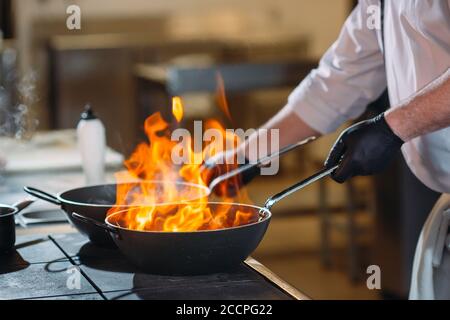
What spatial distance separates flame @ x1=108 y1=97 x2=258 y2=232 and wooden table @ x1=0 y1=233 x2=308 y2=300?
90 millimetres

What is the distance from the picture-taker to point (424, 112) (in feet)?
5.70

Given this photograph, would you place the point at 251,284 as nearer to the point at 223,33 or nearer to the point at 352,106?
the point at 352,106

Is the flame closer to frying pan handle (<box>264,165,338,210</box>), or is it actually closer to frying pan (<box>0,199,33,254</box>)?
frying pan handle (<box>264,165,338,210</box>)

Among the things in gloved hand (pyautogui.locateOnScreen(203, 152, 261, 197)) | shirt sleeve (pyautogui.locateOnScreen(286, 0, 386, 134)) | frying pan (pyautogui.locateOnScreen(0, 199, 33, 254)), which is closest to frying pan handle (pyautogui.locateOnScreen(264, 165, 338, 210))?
gloved hand (pyautogui.locateOnScreen(203, 152, 261, 197))

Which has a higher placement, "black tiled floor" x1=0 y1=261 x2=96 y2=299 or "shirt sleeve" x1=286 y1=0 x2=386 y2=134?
"shirt sleeve" x1=286 y1=0 x2=386 y2=134

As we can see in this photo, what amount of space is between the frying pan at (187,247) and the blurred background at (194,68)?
3310 millimetres

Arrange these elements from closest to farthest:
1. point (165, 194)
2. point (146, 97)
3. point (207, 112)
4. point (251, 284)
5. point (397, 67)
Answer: point (251, 284) → point (165, 194) → point (397, 67) → point (146, 97) → point (207, 112)

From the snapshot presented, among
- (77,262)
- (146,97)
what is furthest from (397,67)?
(146,97)

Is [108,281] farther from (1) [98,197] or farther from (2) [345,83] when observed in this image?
(2) [345,83]

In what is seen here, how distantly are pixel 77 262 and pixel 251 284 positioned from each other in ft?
1.23

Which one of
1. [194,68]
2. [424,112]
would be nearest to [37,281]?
[424,112]

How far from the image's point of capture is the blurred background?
509 cm

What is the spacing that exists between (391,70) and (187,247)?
0.89 meters

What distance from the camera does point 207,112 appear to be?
6508mm
